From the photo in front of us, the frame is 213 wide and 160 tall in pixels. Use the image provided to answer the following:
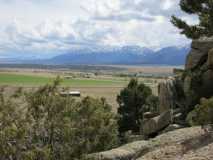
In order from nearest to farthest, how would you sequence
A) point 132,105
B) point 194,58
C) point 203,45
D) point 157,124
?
point 157,124, point 203,45, point 194,58, point 132,105

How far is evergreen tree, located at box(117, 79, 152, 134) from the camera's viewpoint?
5591cm

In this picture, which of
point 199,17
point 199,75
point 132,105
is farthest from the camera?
point 132,105

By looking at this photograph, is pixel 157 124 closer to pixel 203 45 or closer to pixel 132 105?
pixel 203 45

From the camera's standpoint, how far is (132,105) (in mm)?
58125

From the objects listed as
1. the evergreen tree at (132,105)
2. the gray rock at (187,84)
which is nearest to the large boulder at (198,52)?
the gray rock at (187,84)

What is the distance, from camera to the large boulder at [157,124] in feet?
100

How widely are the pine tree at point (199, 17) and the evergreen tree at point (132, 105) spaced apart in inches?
649

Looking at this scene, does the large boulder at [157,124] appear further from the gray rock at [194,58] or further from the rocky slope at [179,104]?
the gray rock at [194,58]

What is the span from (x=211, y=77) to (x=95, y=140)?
376 inches

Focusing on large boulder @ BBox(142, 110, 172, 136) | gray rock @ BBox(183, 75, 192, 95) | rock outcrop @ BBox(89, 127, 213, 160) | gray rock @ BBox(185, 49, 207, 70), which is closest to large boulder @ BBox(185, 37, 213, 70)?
gray rock @ BBox(185, 49, 207, 70)

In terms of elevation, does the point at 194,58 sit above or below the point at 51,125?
above

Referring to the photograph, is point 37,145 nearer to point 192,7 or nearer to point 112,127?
point 112,127

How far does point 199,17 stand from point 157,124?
1342 centimetres

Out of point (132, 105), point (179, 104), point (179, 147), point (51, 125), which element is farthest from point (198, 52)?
point (132, 105)
